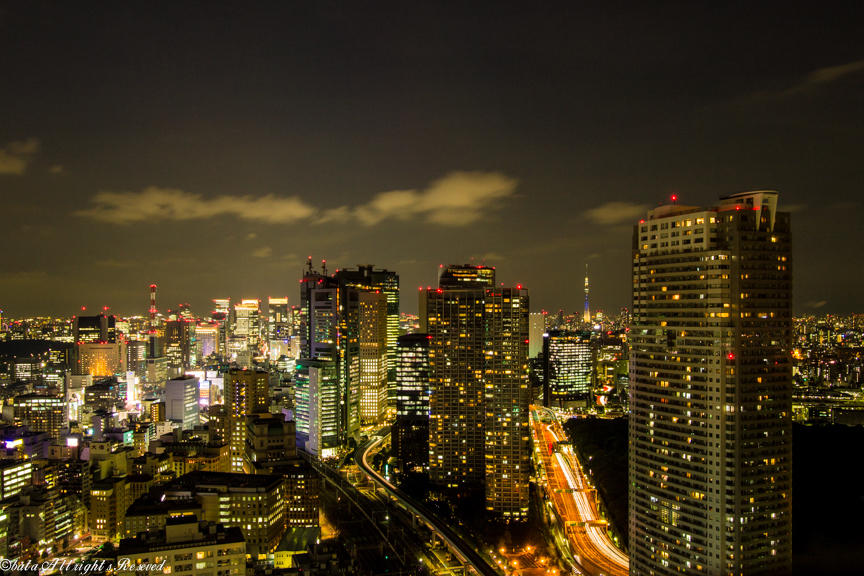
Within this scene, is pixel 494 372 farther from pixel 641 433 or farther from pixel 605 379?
pixel 605 379

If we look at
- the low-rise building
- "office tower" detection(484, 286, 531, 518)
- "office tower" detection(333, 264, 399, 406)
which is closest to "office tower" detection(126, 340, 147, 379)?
"office tower" detection(333, 264, 399, 406)

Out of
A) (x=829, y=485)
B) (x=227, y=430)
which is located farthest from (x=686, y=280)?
(x=227, y=430)

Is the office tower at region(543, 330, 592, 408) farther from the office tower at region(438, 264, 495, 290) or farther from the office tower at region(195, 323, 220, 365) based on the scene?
the office tower at region(195, 323, 220, 365)

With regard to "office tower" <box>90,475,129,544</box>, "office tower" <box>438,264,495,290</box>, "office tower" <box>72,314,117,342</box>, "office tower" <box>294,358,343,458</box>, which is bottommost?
"office tower" <box>90,475,129,544</box>

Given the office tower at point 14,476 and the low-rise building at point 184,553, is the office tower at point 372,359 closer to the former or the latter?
the office tower at point 14,476

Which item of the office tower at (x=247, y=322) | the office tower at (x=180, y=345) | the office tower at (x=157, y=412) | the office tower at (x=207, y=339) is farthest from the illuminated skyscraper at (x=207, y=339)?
the office tower at (x=157, y=412)
